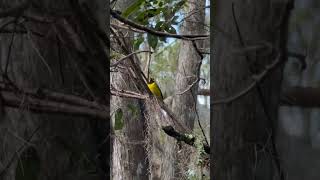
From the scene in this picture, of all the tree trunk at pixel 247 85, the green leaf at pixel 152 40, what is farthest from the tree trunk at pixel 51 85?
the green leaf at pixel 152 40

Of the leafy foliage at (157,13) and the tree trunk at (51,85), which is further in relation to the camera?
the leafy foliage at (157,13)

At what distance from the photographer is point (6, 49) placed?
715mm

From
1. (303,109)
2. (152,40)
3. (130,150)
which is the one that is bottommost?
(130,150)

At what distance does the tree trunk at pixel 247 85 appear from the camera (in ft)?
2.37

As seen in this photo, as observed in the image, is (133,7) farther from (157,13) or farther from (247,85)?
(247,85)

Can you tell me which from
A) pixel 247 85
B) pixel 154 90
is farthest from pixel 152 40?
pixel 247 85

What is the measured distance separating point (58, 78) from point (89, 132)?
0.30 feet

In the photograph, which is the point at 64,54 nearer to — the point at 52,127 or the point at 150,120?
the point at 52,127

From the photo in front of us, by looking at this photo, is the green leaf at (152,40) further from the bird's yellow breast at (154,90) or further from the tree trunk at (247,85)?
the tree trunk at (247,85)

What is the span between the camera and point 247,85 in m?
0.74

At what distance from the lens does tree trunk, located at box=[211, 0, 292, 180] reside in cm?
72

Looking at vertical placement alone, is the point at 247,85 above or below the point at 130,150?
above

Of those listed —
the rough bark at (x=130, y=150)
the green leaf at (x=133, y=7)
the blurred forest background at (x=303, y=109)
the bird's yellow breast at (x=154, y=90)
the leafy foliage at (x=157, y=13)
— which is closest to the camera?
the blurred forest background at (x=303, y=109)

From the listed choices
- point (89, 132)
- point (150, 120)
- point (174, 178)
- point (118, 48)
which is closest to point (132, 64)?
point (118, 48)
